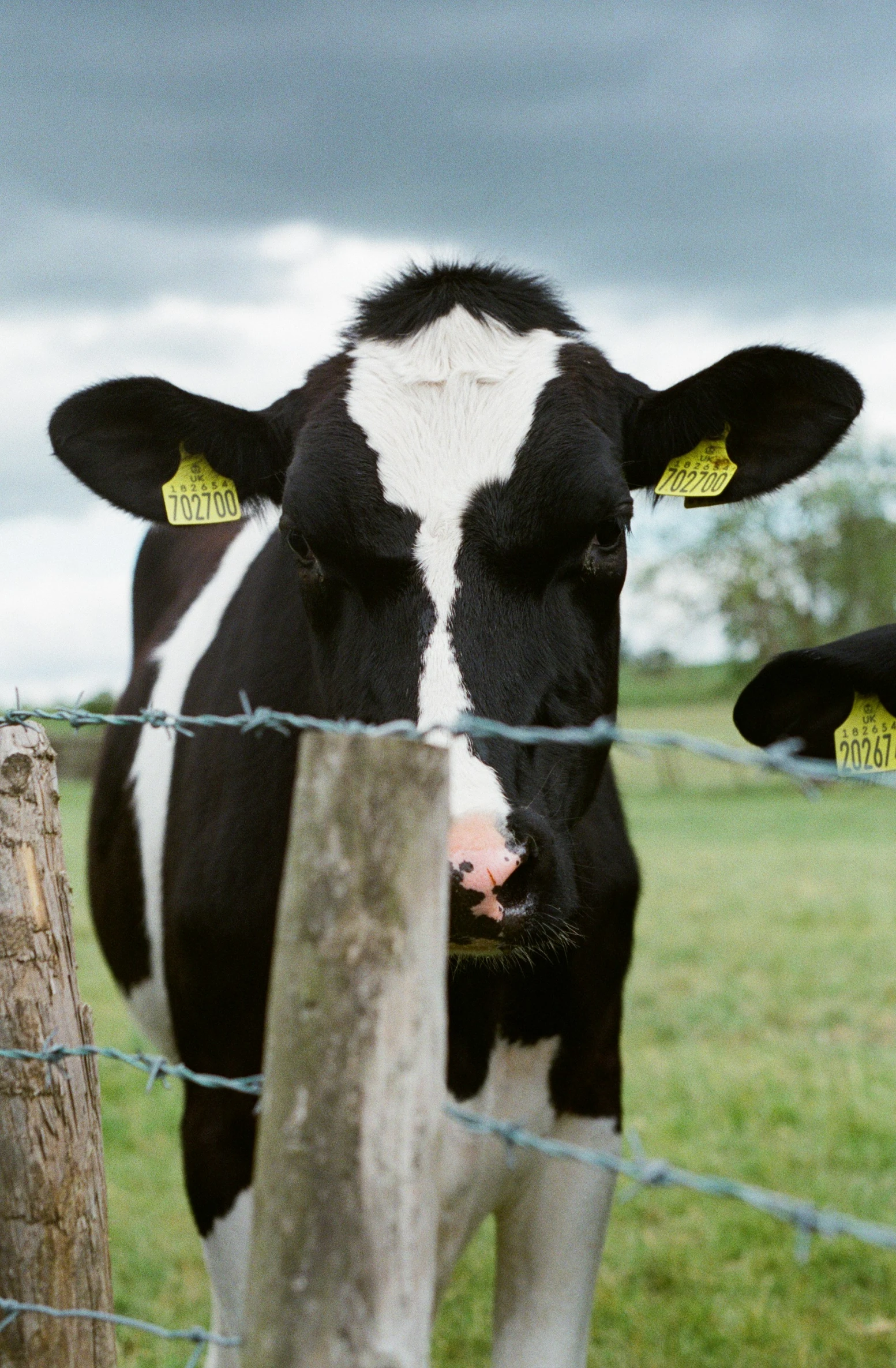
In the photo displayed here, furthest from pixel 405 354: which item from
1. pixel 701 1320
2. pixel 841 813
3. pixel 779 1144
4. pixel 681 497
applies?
pixel 841 813

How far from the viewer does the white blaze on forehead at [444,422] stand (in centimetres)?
259

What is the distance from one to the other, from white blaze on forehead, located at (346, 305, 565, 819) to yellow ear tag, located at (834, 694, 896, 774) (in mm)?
794

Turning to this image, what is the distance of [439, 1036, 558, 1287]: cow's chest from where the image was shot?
10.1 feet

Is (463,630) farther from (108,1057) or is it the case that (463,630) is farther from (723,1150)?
(723,1150)

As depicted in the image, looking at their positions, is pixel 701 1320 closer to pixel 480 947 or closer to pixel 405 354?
pixel 480 947

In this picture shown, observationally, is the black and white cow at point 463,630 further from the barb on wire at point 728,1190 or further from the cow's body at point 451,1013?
the barb on wire at point 728,1190

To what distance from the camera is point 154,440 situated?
342 centimetres

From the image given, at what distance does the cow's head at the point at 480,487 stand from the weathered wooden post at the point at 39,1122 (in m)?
0.58

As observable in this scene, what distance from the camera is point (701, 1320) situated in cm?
414

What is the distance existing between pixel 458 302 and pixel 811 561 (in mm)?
47078

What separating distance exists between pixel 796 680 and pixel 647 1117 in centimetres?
356

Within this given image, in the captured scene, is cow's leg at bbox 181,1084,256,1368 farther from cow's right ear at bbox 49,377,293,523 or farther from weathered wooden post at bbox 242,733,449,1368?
weathered wooden post at bbox 242,733,449,1368

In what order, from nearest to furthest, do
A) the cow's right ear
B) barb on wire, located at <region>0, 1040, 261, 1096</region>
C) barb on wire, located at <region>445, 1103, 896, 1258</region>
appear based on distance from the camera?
→ barb on wire, located at <region>445, 1103, 896, 1258</region> < barb on wire, located at <region>0, 1040, 261, 1096</region> < the cow's right ear

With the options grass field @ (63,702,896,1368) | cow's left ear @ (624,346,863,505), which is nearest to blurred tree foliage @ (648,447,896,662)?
grass field @ (63,702,896,1368)
